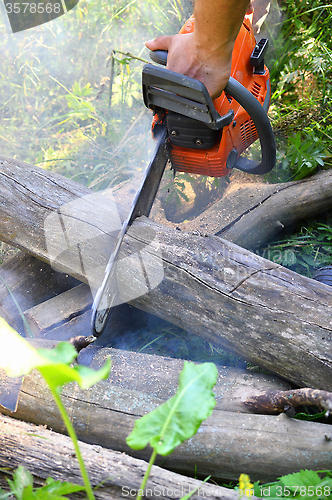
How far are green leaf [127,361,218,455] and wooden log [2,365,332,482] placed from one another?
590 millimetres

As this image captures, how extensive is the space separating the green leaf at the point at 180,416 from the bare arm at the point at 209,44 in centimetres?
145

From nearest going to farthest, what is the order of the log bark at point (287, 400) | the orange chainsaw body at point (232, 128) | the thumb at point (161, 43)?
1. the log bark at point (287, 400)
2. the thumb at point (161, 43)
3. the orange chainsaw body at point (232, 128)

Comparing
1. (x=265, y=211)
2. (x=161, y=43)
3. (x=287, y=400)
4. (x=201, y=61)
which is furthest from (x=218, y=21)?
(x=287, y=400)

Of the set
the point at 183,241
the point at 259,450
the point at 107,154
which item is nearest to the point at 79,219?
the point at 183,241

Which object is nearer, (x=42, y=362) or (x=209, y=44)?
(x=42, y=362)

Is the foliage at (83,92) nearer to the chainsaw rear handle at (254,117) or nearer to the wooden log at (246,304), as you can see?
the chainsaw rear handle at (254,117)

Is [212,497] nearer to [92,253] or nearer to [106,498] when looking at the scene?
[106,498]

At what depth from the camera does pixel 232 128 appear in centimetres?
214

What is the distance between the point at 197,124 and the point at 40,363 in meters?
1.66

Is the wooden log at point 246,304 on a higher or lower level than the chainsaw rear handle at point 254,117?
lower

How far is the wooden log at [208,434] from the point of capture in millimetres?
1342

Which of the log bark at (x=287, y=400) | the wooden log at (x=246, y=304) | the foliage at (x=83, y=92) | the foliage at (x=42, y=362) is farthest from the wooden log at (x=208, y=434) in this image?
the foliage at (x=83, y=92)

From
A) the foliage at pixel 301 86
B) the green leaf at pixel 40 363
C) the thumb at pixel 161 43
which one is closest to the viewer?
the green leaf at pixel 40 363

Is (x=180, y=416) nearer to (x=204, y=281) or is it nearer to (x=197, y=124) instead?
(x=204, y=281)
